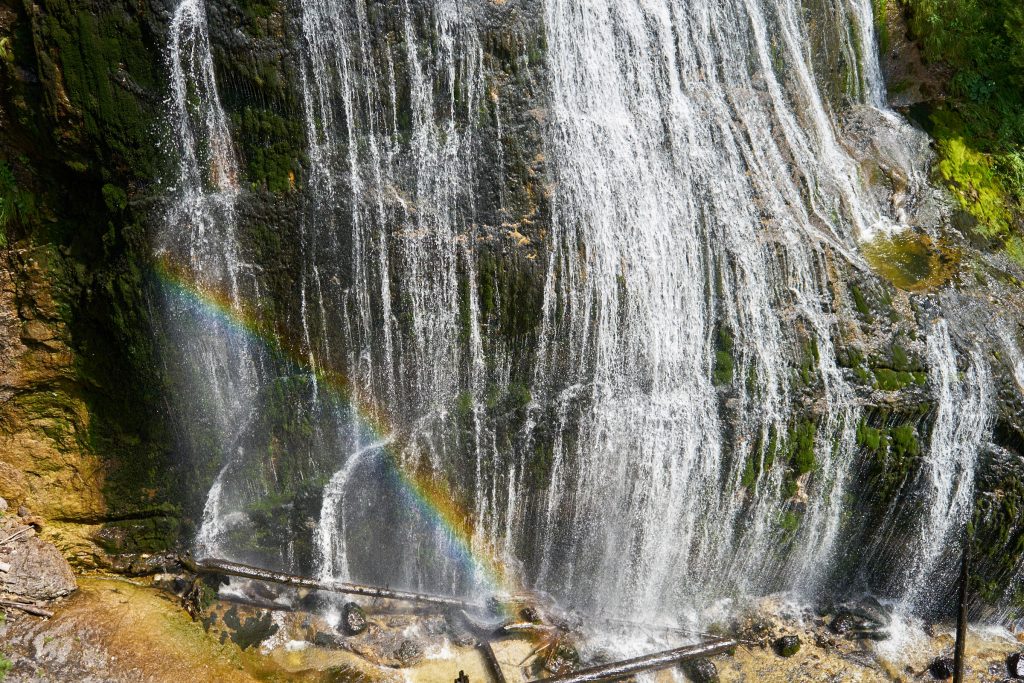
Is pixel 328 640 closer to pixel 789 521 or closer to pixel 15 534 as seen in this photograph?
pixel 15 534

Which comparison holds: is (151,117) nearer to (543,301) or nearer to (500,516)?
(543,301)

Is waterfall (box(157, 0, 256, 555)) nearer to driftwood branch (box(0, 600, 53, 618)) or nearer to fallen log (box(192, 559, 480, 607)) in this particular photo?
fallen log (box(192, 559, 480, 607))

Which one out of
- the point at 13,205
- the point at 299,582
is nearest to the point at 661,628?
the point at 299,582

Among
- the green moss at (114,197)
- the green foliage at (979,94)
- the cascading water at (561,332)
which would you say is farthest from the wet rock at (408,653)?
the green foliage at (979,94)

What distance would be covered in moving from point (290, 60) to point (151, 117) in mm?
1098

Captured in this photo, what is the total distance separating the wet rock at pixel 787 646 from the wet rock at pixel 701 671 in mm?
653

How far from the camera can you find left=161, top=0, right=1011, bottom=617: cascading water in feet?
20.8

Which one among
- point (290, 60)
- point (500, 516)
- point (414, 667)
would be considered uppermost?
point (290, 60)

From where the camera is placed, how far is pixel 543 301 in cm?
664

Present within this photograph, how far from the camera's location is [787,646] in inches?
282

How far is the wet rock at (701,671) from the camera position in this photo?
6879 mm

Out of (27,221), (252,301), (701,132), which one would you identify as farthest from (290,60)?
(701,132)

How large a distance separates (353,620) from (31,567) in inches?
99.8

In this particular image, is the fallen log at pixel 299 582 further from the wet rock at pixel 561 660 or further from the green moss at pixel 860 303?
the green moss at pixel 860 303
